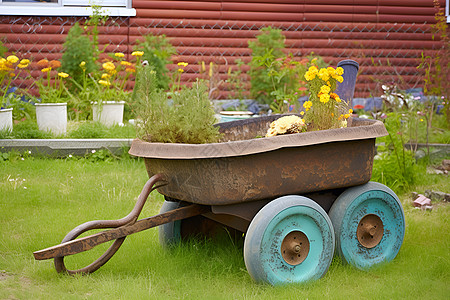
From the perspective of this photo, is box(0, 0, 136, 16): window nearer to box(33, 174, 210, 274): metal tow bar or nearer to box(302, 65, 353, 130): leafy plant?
box(302, 65, 353, 130): leafy plant

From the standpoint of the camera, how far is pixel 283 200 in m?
2.75

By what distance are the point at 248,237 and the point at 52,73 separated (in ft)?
18.7

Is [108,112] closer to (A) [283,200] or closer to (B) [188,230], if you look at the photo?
(B) [188,230]

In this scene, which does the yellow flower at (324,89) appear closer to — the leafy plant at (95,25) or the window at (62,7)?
the leafy plant at (95,25)

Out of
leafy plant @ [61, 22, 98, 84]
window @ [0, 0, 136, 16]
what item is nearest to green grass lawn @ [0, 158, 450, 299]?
leafy plant @ [61, 22, 98, 84]

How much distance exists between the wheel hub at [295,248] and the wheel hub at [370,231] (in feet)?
1.32

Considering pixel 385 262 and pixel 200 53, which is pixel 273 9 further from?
pixel 385 262

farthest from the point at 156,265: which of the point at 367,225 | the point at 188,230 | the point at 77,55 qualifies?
the point at 77,55

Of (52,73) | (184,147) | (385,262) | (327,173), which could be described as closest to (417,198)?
(385,262)

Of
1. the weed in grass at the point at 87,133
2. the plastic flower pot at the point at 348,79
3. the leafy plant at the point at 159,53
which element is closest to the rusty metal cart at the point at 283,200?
the plastic flower pot at the point at 348,79

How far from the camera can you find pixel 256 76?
7660mm

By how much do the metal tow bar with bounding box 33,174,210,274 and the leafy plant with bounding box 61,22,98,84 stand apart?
425cm

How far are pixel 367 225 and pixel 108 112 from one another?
4.15 metres

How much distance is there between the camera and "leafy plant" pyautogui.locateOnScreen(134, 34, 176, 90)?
278 inches
